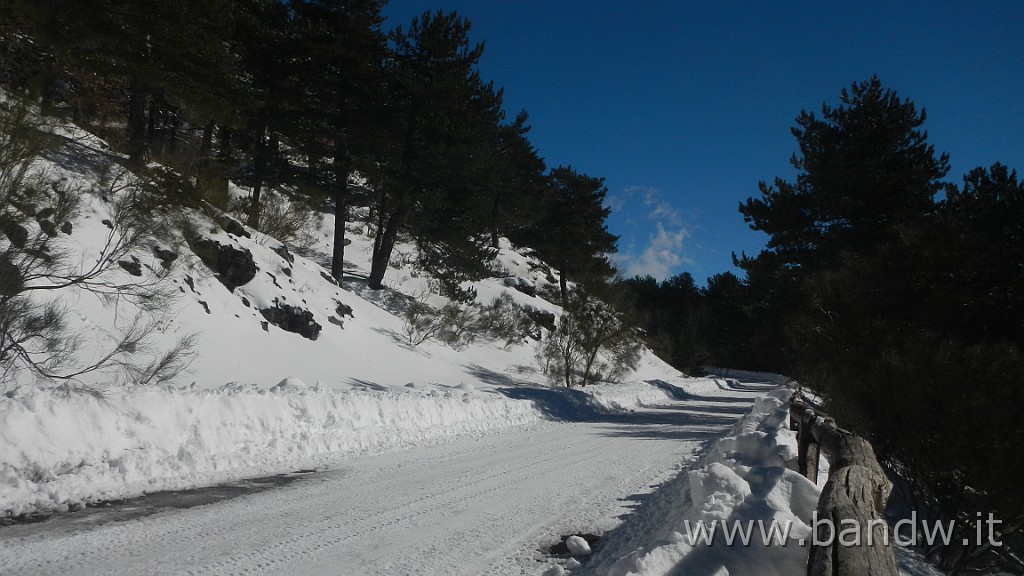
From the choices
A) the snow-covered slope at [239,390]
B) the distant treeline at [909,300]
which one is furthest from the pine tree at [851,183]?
the snow-covered slope at [239,390]

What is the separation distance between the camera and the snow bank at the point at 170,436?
5980 millimetres

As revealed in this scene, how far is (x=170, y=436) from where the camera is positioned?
7.57 metres

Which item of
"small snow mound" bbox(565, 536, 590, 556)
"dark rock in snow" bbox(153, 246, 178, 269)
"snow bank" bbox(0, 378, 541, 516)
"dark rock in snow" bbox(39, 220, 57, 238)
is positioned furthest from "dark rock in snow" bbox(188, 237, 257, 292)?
"small snow mound" bbox(565, 536, 590, 556)

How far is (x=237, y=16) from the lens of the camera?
22.0 metres

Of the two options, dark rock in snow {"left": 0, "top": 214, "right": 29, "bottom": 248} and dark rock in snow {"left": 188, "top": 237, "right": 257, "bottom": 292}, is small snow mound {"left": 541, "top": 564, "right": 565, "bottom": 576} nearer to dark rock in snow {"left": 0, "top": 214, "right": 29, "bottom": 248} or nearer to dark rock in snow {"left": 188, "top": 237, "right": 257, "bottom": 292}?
dark rock in snow {"left": 0, "top": 214, "right": 29, "bottom": 248}

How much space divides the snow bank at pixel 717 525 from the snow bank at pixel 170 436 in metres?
4.97

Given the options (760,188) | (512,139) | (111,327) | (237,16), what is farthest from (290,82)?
(512,139)

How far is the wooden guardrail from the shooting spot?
2.78 meters

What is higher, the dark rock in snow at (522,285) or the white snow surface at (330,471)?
the dark rock in snow at (522,285)

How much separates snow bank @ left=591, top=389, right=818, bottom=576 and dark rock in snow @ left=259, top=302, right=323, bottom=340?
603 inches

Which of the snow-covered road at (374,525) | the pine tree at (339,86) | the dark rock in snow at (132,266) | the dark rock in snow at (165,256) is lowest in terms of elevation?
the snow-covered road at (374,525)

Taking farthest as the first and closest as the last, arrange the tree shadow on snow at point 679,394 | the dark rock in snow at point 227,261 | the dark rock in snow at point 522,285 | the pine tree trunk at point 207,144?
the dark rock in snow at point 522,285 → the tree shadow on snow at point 679,394 → the pine tree trunk at point 207,144 → the dark rock in snow at point 227,261

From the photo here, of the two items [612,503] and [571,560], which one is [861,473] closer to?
[571,560]
